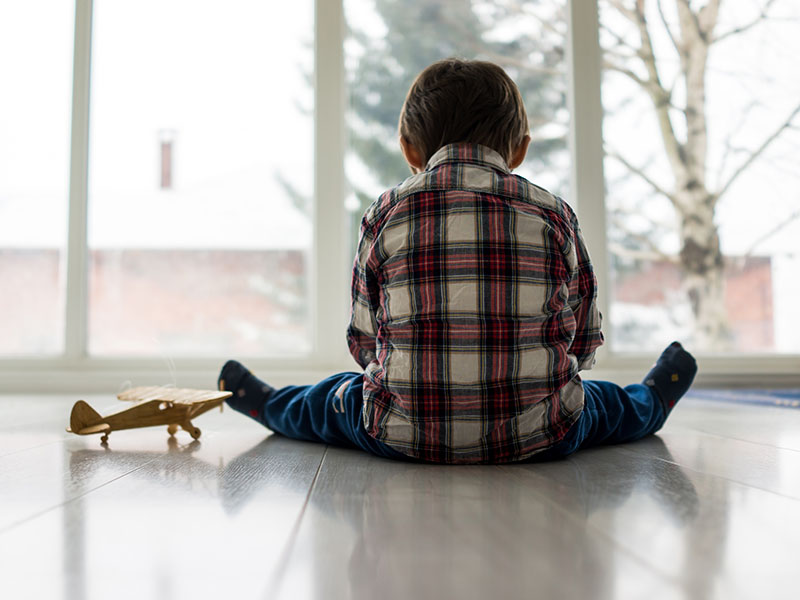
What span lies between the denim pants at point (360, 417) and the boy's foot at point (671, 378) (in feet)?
0.06

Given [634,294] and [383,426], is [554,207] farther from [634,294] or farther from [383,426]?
[634,294]

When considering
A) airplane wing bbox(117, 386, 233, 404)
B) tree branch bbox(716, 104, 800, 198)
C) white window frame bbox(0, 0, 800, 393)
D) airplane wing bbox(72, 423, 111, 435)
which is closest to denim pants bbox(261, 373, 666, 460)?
airplane wing bbox(117, 386, 233, 404)

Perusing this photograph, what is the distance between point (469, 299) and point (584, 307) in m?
0.22

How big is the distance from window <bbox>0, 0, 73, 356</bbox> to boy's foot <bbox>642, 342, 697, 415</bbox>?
1.91 metres

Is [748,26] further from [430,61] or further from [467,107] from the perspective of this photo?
[467,107]

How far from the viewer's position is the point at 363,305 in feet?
3.36

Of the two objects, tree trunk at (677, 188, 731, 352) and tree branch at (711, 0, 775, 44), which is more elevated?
tree branch at (711, 0, 775, 44)

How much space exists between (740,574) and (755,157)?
2.21 m

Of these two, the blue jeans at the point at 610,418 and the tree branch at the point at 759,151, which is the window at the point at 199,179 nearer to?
the blue jeans at the point at 610,418

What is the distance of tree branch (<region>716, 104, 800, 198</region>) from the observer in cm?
233

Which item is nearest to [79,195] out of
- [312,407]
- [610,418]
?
[312,407]

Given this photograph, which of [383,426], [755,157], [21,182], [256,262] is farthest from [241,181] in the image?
[755,157]

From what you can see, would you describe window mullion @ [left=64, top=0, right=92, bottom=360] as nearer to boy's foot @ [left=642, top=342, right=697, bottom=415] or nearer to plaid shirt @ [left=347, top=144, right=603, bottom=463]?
plaid shirt @ [left=347, top=144, right=603, bottom=463]

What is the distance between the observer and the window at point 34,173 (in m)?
2.28
